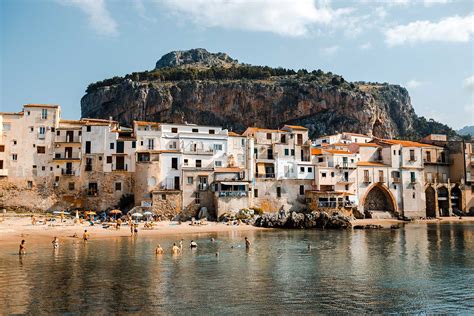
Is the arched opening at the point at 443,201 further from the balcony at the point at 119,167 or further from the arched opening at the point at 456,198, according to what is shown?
the balcony at the point at 119,167

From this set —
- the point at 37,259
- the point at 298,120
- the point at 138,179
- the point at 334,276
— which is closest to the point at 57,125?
the point at 138,179

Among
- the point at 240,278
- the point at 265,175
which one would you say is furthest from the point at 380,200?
the point at 240,278

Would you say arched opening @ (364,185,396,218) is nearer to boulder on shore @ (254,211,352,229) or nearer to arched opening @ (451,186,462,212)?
boulder on shore @ (254,211,352,229)

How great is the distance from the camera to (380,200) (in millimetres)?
75000

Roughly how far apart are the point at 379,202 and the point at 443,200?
14.8 meters

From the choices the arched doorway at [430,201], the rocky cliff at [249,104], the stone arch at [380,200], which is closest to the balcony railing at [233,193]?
the stone arch at [380,200]

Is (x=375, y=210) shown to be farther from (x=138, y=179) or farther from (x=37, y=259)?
(x=37, y=259)

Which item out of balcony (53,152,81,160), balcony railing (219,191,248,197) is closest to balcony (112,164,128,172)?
A: balcony (53,152,81,160)

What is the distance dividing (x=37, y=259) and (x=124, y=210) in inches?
1165

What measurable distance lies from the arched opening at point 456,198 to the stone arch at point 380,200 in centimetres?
1547

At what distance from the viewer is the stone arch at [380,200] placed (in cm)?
7356

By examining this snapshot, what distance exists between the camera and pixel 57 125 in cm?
6347

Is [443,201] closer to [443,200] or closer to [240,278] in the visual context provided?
[443,200]

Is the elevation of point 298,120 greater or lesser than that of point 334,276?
greater
